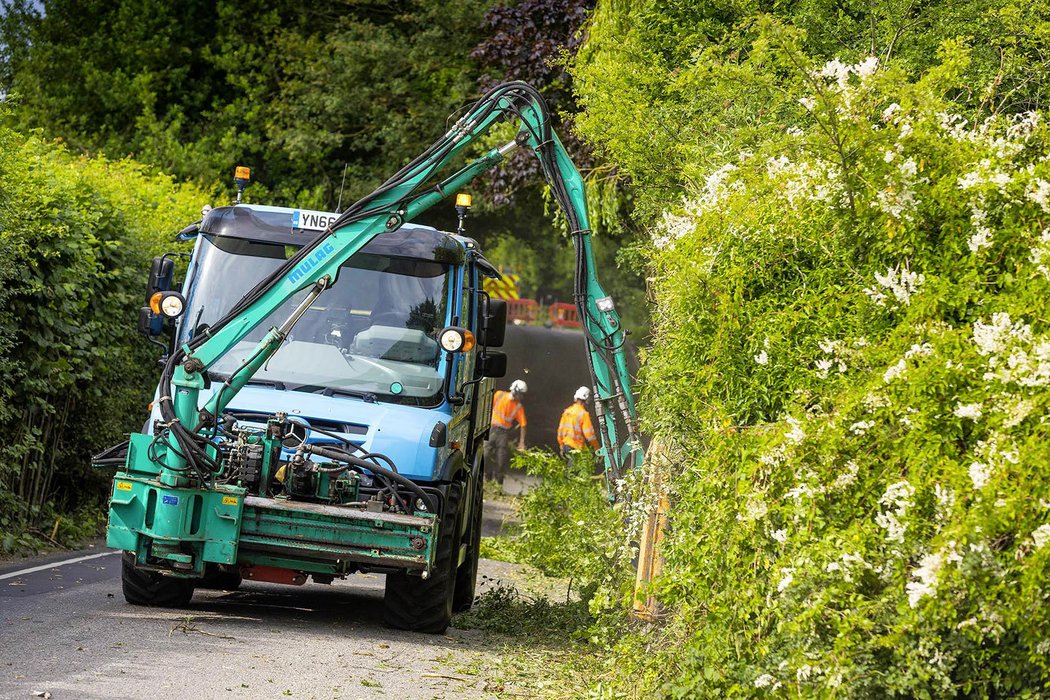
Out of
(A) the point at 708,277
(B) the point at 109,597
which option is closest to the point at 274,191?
(B) the point at 109,597

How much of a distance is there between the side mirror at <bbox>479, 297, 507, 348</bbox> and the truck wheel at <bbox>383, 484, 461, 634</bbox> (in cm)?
129

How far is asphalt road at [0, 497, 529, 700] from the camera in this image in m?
7.27

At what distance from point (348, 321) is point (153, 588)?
2.37m

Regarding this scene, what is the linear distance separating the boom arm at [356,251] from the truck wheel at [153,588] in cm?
114

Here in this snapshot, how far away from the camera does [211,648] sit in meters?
8.39

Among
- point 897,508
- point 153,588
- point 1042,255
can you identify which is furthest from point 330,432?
point 1042,255

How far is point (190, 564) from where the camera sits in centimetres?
912

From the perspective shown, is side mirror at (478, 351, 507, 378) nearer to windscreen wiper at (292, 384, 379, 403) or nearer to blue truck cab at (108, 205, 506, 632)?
blue truck cab at (108, 205, 506, 632)

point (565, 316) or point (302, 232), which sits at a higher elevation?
point (565, 316)

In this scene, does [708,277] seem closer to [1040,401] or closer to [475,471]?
[1040,401]

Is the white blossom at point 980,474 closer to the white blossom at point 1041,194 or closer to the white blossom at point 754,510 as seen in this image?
the white blossom at point 754,510

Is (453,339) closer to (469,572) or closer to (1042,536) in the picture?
(469,572)

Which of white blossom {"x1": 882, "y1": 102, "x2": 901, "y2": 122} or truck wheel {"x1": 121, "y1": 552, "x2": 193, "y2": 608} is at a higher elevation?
white blossom {"x1": 882, "y1": 102, "x2": 901, "y2": 122}

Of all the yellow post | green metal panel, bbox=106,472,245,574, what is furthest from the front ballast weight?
the yellow post
